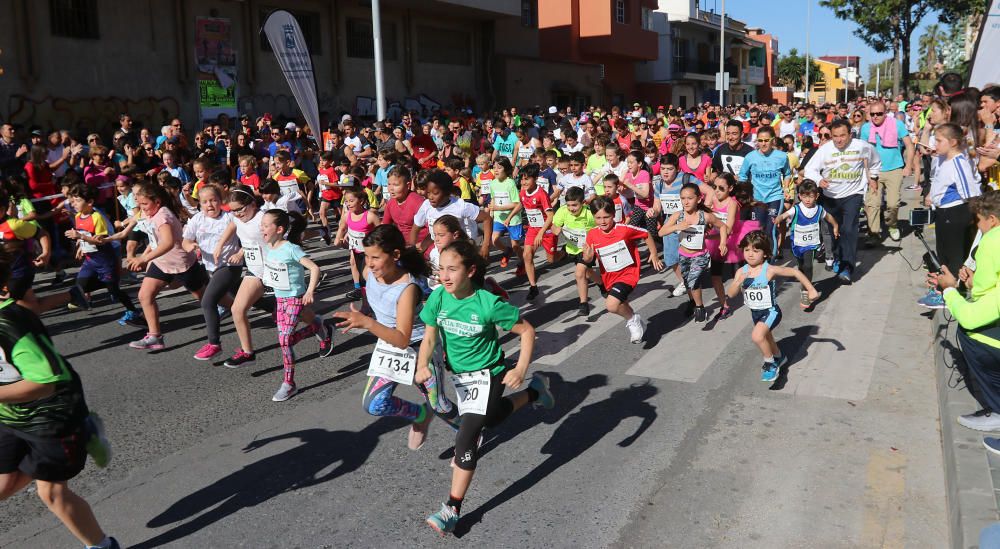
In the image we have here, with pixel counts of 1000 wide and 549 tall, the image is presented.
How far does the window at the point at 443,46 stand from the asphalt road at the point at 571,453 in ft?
82.1

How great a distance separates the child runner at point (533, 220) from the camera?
9578 mm

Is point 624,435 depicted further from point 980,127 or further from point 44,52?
point 44,52

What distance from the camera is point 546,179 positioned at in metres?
12.0

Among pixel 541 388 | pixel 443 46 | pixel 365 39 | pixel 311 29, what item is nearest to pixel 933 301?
pixel 541 388

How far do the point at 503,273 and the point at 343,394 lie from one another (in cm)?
501

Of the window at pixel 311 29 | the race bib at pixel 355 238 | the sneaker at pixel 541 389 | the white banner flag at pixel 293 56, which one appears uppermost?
the window at pixel 311 29

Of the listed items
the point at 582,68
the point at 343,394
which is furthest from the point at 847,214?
Answer: the point at 582,68

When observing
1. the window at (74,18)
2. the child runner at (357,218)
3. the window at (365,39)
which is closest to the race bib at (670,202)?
the child runner at (357,218)

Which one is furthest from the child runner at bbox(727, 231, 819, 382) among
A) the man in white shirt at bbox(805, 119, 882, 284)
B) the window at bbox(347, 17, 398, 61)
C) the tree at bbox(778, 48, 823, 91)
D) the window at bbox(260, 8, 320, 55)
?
the tree at bbox(778, 48, 823, 91)

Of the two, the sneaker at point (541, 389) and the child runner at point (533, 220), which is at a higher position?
the child runner at point (533, 220)

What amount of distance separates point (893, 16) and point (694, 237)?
32.7 meters

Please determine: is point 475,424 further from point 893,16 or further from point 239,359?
point 893,16

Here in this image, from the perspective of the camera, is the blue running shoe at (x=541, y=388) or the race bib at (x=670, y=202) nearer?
the blue running shoe at (x=541, y=388)

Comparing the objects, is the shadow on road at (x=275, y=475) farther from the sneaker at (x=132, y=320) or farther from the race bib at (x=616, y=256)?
the sneaker at (x=132, y=320)
